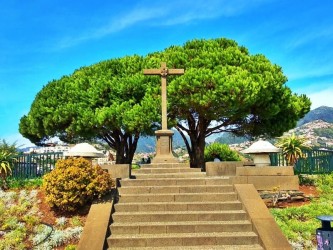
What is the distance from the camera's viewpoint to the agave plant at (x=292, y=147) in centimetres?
1545

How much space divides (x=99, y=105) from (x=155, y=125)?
3944 mm

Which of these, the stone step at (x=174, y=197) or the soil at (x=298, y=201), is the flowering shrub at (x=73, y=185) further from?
the soil at (x=298, y=201)

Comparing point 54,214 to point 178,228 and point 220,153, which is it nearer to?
point 178,228

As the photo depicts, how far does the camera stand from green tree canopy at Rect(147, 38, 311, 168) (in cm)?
1948

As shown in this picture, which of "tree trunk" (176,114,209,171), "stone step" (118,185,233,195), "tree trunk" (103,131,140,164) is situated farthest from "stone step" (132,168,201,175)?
"tree trunk" (103,131,140,164)

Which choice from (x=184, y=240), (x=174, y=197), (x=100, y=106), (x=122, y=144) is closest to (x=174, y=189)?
(x=174, y=197)

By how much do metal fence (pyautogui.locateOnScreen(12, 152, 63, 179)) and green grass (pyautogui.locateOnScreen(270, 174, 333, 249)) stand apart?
11230 mm

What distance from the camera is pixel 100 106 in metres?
22.8

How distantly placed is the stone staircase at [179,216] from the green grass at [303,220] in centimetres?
114

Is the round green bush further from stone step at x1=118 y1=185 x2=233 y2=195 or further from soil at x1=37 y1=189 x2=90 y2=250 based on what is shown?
soil at x1=37 y1=189 x2=90 y2=250

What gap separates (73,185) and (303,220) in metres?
6.75

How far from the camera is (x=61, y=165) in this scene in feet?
33.6

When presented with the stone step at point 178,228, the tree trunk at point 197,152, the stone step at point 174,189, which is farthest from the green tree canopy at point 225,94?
the stone step at point 178,228

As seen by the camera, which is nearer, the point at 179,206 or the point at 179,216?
the point at 179,216
